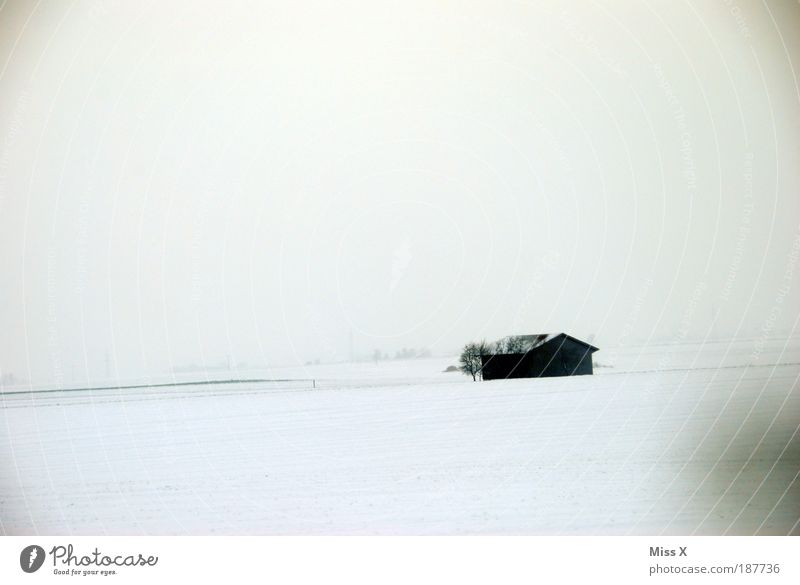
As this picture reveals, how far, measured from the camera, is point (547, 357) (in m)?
3.81

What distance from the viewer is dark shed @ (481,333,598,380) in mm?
3812

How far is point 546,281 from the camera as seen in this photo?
12.6ft

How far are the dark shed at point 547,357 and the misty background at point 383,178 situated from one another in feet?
0.18

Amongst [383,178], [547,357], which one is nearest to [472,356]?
[547,357]

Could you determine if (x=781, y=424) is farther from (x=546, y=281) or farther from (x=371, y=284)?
(x=371, y=284)

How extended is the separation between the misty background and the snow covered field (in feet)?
0.57
